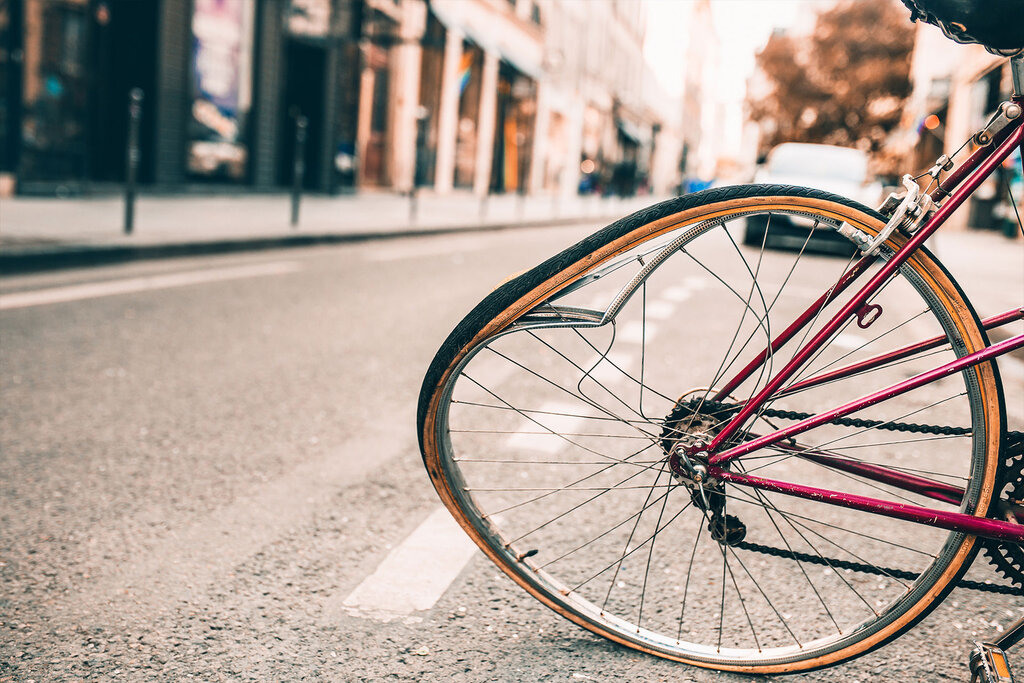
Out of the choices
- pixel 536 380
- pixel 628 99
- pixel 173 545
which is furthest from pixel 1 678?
pixel 628 99

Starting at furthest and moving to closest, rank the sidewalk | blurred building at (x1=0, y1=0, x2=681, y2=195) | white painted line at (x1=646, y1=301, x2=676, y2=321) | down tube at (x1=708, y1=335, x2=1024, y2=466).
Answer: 1. blurred building at (x1=0, y1=0, x2=681, y2=195)
2. the sidewalk
3. white painted line at (x1=646, y1=301, x2=676, y2=321)
4. down tube at (x1=708, y1=335, x2=1024, y2=466)

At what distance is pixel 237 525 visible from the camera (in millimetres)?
2787

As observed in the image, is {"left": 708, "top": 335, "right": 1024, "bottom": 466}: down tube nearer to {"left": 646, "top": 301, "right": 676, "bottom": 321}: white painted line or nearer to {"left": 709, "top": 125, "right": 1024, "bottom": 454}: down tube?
{"left": 709, "top": 125, "right": 1024, "bottom": 454}: down tube

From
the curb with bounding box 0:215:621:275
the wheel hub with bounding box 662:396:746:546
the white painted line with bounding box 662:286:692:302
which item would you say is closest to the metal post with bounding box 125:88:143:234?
the curb with bounding box 0:215:621:275

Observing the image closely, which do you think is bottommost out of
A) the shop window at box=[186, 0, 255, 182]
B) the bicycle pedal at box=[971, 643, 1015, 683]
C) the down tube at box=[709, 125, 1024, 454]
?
the bicycle pedal at box=[971, 643, 1015, 683]

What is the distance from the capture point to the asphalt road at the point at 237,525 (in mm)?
2043

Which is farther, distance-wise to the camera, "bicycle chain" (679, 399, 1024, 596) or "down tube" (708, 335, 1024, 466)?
"bicycle chain" (679, 399, 1024, 596)

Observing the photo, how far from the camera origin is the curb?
7320mm

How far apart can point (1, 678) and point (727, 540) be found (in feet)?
4.73

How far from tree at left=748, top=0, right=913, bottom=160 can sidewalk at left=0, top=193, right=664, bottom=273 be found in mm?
31663

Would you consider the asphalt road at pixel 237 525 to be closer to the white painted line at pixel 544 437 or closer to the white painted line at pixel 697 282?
the white painted line at pixel 544 437

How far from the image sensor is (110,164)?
47.8 ft

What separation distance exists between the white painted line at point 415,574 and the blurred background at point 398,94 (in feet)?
22.5

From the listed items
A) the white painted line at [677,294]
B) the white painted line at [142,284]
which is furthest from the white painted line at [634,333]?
the white painted line at [142,284]
